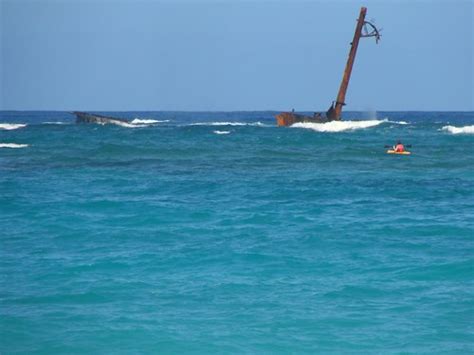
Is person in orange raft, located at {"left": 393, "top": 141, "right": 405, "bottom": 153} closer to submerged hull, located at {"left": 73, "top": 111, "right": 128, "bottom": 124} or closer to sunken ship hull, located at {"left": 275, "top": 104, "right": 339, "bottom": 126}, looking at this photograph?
sunken ship hull, located at {"left": 275, "top": 104, "right": 339, "bottom": 126}

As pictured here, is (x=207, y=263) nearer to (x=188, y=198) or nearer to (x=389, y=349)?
(x=389, y=349)

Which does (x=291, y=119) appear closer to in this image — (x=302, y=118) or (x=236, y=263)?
(x=302, y=118)

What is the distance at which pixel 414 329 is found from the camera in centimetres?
1051

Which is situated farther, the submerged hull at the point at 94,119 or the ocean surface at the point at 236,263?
the submerged hull at the point at 94,119

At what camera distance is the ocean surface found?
1039 cm

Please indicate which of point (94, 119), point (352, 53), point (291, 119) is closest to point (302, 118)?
point (291, 119)

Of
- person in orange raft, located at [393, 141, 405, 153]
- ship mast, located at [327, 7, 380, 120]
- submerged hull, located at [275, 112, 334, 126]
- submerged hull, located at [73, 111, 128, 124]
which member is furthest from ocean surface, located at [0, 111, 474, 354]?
submerged hull, located at [73, 111, 128, 124]

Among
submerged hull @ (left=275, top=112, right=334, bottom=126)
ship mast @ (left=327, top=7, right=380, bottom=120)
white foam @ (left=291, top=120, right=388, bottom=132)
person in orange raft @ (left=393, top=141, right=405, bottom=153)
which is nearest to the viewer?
person in orange raft @ (left=393, top=141, right=405, bottom=153)

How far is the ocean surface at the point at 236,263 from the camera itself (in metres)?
10.4

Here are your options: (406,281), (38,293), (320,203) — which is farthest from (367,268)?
(320,203)

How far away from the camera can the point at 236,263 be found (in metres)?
14.0

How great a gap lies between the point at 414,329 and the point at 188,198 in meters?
11.8

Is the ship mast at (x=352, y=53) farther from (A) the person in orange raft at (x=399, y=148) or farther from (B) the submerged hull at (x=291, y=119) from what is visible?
(A) the person in orange raft at (x=399, y=148)

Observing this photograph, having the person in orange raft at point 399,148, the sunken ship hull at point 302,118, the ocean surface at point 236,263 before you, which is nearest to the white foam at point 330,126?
the sunken ship hull at point 302,118
